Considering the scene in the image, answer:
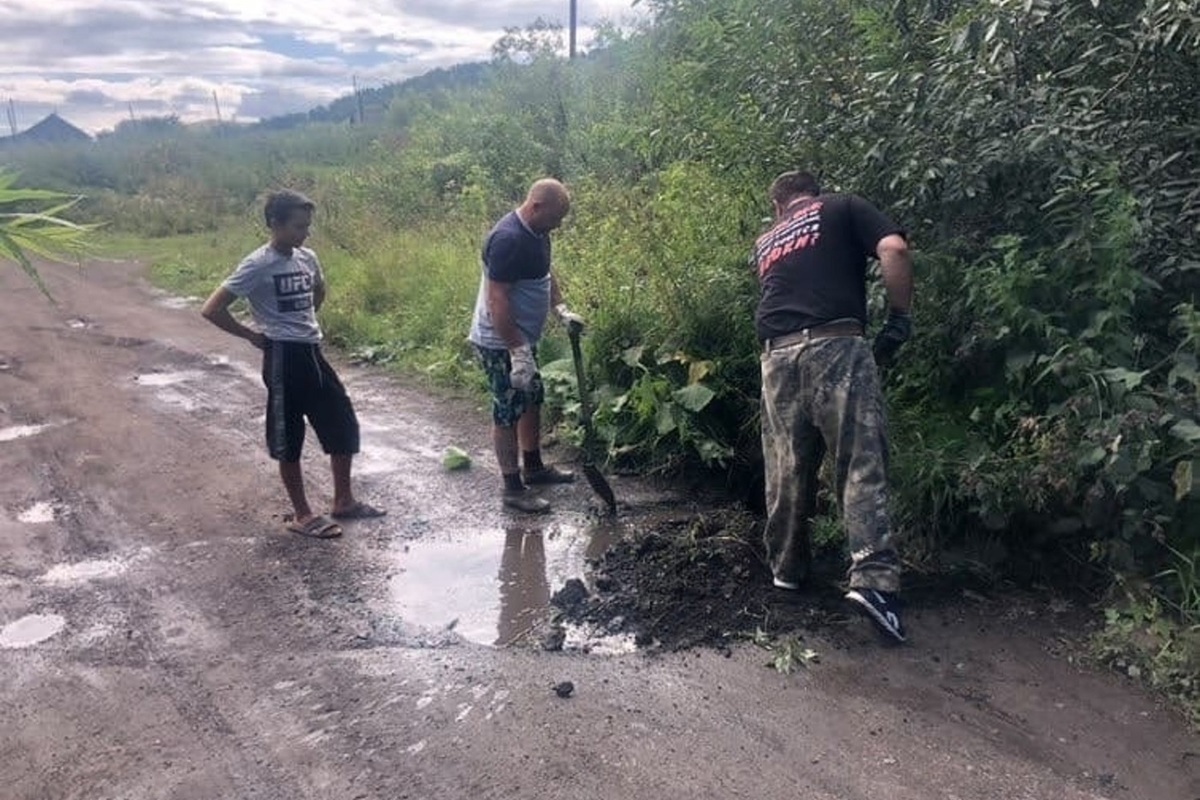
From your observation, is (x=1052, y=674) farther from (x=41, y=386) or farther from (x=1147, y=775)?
(x=41, y=386)

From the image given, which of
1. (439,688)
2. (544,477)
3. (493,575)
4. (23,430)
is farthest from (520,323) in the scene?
(23,430)

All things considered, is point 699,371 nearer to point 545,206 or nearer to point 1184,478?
point 545,206

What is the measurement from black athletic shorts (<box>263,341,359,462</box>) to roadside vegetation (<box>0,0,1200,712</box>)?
1.66 metres

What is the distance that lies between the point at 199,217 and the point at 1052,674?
22848mm

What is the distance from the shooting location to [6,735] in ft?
11.7

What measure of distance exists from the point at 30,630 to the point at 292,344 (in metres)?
1.75

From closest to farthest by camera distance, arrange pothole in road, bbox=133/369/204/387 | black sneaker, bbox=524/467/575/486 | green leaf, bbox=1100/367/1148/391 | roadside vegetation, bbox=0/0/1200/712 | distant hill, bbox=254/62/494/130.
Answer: green leaf, bbox=1100/367/1148/391 < roadside vegetation, bbox=0/0/1200/712 < black sneaker, bbox=524/467/575/486 < pothole in road, bbox=133/369/204/387 < distant hill, bbox=254/62/494/130

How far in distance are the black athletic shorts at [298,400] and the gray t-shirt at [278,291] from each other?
81mm

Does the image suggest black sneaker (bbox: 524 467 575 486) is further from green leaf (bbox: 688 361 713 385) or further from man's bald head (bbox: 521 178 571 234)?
man's bald head (bbox: 521 178 571 234)

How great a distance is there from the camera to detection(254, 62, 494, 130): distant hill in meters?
28.1

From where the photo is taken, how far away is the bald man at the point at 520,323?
548 cm

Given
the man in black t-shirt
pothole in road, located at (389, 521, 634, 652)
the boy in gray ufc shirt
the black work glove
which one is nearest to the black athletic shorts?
the boy in gray ufc shirt

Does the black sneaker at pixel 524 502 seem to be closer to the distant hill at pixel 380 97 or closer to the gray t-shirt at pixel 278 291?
the gray t-shirt at pixel 278 291

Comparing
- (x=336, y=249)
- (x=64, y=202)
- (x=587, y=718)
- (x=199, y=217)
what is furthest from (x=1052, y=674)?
(x=199, y=217)
